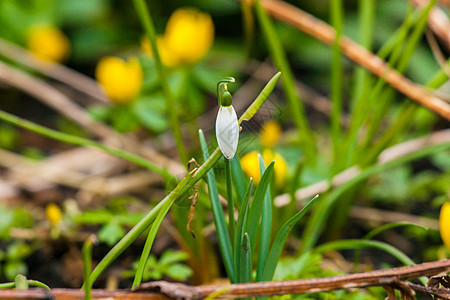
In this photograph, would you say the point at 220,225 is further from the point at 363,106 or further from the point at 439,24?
the point at 439,24

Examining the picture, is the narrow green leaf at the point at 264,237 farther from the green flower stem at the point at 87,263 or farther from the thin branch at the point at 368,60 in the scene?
the thin branch at the point at 368,60

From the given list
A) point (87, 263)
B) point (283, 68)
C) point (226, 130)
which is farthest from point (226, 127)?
point (283, 68)

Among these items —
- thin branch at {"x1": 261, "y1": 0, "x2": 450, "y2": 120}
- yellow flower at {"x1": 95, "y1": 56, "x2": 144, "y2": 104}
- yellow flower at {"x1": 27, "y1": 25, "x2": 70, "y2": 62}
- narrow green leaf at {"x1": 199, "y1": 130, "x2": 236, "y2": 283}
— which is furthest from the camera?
yellow flower at {"x1": 27, "y1": 25, "x2": 70, "y2": 62}

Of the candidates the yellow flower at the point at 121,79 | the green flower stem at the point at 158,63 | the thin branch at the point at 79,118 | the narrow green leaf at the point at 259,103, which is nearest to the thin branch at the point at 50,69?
the thin branch at the point at 79,118

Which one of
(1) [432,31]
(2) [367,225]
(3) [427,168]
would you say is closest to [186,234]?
(2) [367,225]

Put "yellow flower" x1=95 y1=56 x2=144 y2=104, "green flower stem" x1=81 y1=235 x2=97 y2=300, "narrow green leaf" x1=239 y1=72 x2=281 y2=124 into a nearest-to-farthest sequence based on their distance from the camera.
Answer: "green flower stem" x1=81 y1=235 x2=97 y2=300 → "narrow green leaf" x1=239 y1=72 x2=281 y2=124 → "yellow flower" x1=95 y1=56 x2=144 y2=104

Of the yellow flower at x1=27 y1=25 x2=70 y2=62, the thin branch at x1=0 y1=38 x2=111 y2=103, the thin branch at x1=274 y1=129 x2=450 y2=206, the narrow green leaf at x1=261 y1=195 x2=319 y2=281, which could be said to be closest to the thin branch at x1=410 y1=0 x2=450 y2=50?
the thin branch at x1=274 y1=129 x2=450 y2=206

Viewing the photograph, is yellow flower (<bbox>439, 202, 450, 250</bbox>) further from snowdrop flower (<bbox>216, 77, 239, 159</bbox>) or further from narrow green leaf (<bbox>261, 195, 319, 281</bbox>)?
snowdrop flower (<bbox>216, 77, 239, 159</bbox>)
